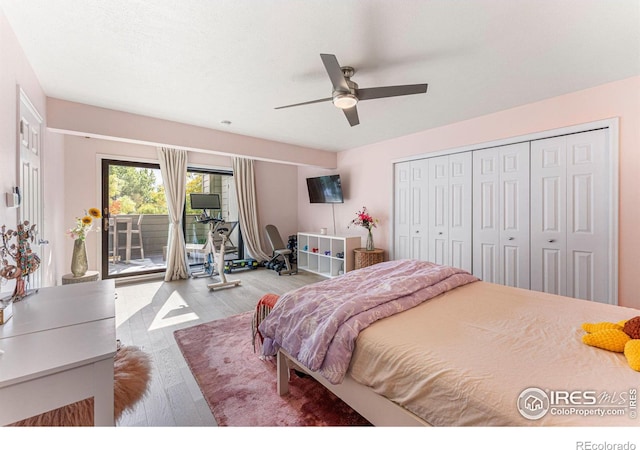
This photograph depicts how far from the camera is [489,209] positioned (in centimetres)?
340

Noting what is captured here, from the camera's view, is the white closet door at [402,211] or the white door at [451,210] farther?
the white closet door at [402,211]

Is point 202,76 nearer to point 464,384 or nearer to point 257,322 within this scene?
point 257,322

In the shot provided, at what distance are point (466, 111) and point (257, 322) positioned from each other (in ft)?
10.9

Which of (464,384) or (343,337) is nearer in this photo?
(464,384)

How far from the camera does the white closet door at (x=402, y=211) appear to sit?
4250 mm

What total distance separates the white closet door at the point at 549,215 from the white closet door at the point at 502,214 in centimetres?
8

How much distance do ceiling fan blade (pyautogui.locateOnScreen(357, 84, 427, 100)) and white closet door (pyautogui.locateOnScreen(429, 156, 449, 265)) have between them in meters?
2.08

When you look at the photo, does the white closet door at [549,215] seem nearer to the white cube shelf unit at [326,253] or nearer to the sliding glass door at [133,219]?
the white cube shelf unit at [326,253]

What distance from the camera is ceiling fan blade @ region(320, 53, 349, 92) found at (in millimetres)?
1706

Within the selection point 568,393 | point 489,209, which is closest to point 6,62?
point 568,393

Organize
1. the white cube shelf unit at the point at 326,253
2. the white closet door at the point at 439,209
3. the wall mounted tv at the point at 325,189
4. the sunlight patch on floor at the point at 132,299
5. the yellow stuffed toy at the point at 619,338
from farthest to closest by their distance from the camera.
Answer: the wall mounted tv at the point at 325,189 → the white cube shelf unit at the point at 326,253 → the white closet door at the point at 439,209 → the sunlight patch on floor at the point at 132,299 → the yellow stuffed toy at the point at 619,338

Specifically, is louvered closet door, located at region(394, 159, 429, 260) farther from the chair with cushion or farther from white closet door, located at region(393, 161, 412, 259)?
the chair with cushion

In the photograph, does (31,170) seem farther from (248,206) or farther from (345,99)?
(248,206)

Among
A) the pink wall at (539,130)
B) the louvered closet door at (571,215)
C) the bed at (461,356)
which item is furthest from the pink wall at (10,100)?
the louvered closet door at (571,215)
